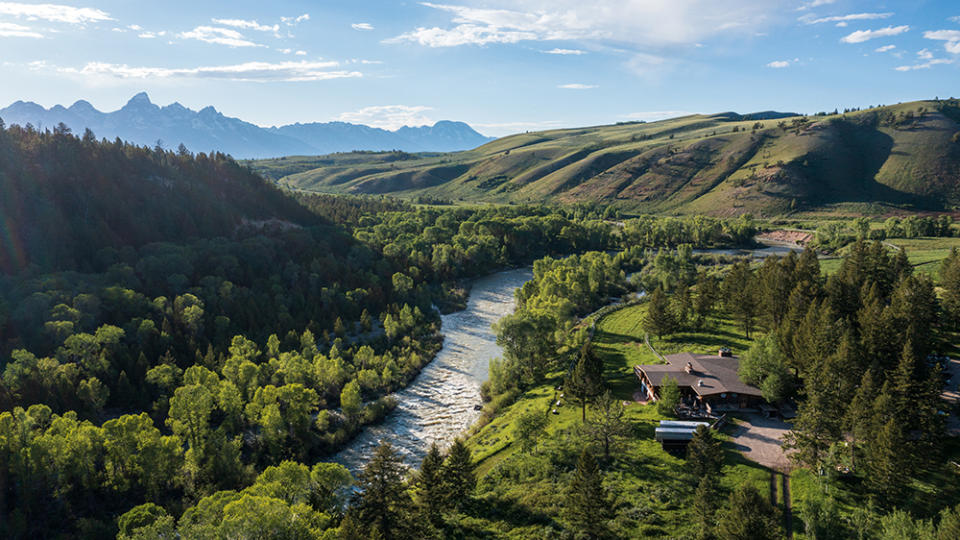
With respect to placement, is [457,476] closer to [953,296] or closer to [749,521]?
[749,521]

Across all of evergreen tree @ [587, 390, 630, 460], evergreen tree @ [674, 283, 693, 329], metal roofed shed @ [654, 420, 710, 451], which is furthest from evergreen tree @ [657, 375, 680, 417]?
evergreen tree @ [674, 283, 693, 329]

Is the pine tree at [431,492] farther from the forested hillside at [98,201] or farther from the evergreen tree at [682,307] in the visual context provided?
the forested hillside at [98,201]

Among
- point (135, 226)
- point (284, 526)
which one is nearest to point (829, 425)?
point (284, 526)

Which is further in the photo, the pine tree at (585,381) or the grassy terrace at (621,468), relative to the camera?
the pine tree at (585,381)

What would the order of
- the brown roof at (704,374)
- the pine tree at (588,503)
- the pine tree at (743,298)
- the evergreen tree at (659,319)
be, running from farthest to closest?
the evergreen tree at (659,319)
the pine tree at (743,298)
the brown roof at (704,374)
the pine tree at (588,503)

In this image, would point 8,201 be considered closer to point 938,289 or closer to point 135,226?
point 135,226

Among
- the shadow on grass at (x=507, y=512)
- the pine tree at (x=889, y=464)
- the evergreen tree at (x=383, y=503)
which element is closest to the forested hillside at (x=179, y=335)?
the evergreen tree at (x=383, y=503)

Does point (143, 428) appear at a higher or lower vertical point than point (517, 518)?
higher
